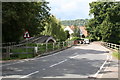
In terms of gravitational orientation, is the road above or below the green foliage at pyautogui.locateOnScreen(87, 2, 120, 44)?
below

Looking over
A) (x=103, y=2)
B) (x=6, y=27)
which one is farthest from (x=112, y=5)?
(x=6, y=27)

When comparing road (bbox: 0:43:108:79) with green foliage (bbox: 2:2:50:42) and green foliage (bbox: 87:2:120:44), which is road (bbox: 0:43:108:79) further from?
green foliage (bbox: 87:2:120:44)

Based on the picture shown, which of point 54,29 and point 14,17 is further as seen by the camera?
point 54,29

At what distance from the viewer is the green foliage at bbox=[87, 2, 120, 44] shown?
165ft

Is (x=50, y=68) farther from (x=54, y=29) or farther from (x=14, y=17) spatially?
(x=54, y=29)

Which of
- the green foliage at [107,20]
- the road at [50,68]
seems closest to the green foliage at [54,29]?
the green foliage at [107,20]

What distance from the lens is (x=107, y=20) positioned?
50938 millimetres

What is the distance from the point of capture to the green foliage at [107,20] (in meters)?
50.4

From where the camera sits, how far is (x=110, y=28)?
165 feet

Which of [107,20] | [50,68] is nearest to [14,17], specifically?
[50,68]

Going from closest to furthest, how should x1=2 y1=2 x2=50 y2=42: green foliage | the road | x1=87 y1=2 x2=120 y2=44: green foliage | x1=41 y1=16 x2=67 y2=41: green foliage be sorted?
the road, x1=2 y1=2 x2=50 y2=42: green foliage, x1=41 y1=16 x2=67 y2=41: green foliage, x1=87 y1=2 x2=120 y2=44: green foliage

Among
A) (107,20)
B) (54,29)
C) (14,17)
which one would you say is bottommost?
(14,17)

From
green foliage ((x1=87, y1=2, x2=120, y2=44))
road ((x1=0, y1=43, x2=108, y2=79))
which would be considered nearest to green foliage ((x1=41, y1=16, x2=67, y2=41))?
green foliage ((x1=87, y1=2, x2=120, y2=44))

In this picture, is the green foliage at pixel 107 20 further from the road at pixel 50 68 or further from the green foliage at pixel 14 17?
the road at pixel 50 68
